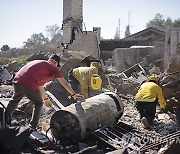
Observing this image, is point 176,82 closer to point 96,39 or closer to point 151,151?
point 151,151

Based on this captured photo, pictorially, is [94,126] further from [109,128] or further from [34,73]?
[34,73]

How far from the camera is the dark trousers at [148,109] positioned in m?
6.31

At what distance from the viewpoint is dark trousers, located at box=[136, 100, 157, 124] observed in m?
6.31

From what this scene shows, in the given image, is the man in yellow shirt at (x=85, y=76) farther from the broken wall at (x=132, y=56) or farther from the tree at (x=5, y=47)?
the tree at (x=5, y=47)

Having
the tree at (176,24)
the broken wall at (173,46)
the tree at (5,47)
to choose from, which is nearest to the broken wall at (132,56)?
the broken wall at (173,46)

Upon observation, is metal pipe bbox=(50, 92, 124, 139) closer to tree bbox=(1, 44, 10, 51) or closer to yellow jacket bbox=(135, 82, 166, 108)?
yellow jacket bbox=(135, 82, 166, 108)

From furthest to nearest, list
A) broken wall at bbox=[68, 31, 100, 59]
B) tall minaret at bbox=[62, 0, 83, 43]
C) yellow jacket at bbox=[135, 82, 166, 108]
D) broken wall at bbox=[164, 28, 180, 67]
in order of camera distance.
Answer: broken wall at bbox=[164, 28, 180, 67] < tall minaret at bbox=[62, 0, 83, 43] < broken wall at bbox=[68, 31, 100, 59] < yellow jacket at bbox=[135, 82, 166, 108]

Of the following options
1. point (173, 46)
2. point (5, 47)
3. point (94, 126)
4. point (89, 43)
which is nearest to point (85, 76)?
point (94, 126)

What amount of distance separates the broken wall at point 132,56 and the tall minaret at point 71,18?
2.55 metres

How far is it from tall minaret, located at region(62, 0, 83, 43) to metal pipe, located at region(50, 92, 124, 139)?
1073cm

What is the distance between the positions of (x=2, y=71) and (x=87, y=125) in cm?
789

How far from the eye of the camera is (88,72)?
7.00 metres

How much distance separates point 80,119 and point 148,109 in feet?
6.89

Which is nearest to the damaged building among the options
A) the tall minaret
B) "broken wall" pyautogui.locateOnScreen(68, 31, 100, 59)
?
"broken wall" pyautogui.locateOnScreen(68, 31, 100, 59)
